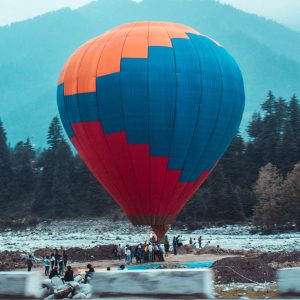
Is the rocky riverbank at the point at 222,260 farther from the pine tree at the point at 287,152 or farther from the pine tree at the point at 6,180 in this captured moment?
the pine tree at the point at 6,180

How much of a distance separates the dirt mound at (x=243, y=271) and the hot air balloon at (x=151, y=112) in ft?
23.0

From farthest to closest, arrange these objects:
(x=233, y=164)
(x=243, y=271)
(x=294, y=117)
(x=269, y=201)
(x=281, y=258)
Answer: (x=233, y=164), (x=294, y=117), (x=269, y=201), (x=281, y=258), (x=243, y=271)

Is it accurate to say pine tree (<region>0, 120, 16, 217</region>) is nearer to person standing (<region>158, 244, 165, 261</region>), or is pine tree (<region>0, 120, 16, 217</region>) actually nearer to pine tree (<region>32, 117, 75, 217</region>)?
pine tree (<region>32, 117, 75, 217</region>)

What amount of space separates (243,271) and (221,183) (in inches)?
3019

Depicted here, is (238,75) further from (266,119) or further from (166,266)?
(266,119)

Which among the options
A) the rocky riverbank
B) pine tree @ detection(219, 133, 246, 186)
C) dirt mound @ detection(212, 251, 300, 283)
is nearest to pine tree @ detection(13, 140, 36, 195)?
pine tree @ detection(219, 133, 246, 186)

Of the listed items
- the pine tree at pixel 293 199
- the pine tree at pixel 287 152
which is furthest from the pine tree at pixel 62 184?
the pine tree at pixel 293 199

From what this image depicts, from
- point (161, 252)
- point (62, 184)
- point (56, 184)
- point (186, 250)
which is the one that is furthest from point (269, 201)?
point (161, 252)

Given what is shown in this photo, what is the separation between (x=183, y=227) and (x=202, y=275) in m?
85.3

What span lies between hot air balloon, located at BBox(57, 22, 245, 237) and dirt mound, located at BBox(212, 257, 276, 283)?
6995 millimetres

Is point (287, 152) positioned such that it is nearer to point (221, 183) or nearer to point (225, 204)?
point (221, 183)

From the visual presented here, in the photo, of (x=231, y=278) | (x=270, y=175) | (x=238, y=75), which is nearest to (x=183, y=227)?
(x=270, y=175)

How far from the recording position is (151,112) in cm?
3231

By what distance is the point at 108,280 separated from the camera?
12.2 meters
